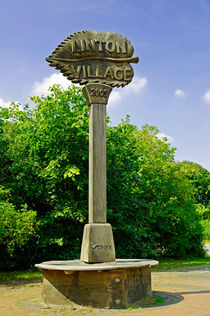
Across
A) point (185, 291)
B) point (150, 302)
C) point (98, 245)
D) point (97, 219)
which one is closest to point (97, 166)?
point (97, 219)

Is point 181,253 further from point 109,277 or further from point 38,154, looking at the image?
point 109,277

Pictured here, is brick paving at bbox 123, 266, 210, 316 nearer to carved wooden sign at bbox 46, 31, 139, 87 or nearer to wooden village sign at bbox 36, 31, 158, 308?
wooden village sign at bbox 36, 31, 158, 308

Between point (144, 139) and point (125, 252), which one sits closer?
point (125, 252)

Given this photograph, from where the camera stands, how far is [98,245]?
813cm

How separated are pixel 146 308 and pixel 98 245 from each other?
5.86ft

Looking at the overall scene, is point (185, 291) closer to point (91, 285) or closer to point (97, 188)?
point (91, 285)

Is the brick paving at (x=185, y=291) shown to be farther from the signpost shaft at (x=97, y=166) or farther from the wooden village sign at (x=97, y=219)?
the signpost shaft at (x=97, y=166)

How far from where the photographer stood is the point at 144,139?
2231 cm

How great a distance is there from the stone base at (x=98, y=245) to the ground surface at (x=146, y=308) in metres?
1.33

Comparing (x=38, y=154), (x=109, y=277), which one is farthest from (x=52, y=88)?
(x=109, y=277)

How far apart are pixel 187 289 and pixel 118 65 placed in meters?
6.59

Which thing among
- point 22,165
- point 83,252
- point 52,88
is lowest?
point 83,252

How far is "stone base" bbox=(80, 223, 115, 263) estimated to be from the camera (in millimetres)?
8070

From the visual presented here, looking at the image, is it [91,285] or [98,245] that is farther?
[98,245]
